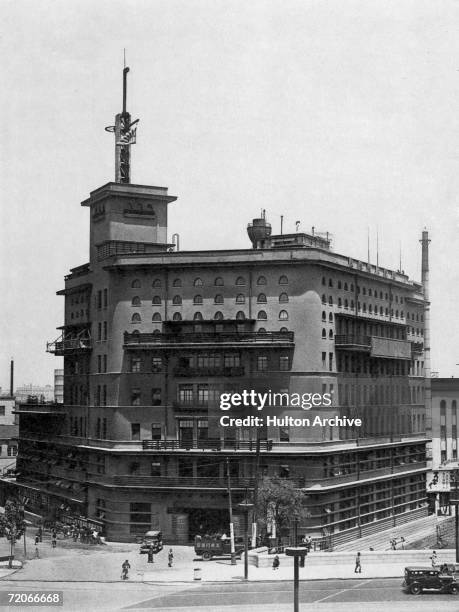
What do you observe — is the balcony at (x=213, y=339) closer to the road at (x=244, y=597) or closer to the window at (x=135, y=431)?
the window at (x=135, y=431)

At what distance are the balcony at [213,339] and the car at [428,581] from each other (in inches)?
1120

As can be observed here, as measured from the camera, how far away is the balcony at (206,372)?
3263 inches

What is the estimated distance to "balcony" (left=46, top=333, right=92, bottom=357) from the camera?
91938mm

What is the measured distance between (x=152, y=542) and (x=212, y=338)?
17.7 meters

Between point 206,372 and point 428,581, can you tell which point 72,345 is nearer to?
point 206,372

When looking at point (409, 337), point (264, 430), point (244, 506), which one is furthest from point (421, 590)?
point (409, 337)

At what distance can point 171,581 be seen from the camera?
61281mm

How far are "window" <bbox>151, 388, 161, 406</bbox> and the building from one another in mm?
86

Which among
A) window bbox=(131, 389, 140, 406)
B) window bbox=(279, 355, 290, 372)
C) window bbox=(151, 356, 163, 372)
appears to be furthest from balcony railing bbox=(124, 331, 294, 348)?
window bbox=(131, 389, 140, 406)

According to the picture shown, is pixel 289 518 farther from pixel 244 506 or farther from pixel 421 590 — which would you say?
pixel 421 590

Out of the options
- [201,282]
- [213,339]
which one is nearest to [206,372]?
[213,339]

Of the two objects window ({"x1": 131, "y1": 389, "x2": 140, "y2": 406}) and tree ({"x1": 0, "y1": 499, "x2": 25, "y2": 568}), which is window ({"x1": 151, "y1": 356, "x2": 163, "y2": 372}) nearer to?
window ({"x1": 131, "y1": 389, "x2": 140, "y2": 406})

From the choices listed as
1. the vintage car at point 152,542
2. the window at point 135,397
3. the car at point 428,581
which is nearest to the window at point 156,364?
the window at point 135,397

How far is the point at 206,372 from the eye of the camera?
83.3 meters
